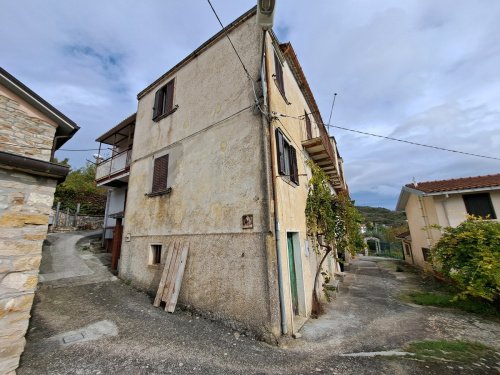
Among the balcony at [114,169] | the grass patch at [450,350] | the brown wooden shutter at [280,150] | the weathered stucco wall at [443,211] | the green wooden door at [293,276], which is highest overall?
the balcony at [114,169]

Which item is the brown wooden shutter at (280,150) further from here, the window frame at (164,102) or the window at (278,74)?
the window frame at (164,102)

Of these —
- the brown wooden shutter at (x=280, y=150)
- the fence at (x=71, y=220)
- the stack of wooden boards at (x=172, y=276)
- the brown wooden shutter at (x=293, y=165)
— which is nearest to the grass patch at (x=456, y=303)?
the brown wooden shutter at (x=293, y=165)

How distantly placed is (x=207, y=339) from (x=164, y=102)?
344 inches

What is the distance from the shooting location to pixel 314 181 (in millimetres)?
7691

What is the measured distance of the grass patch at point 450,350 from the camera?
3967 millimetres

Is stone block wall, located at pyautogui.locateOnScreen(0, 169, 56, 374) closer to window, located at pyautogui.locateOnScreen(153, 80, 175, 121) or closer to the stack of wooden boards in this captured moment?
the stack of wooden boards

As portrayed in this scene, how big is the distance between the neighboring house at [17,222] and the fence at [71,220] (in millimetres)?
16699

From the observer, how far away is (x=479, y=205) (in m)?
11.0

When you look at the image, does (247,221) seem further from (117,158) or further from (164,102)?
(117,158)

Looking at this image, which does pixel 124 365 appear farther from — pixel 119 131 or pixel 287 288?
pixel 119 131

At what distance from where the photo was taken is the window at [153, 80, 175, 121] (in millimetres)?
8898

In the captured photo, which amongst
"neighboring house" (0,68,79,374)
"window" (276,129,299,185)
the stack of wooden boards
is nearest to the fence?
the stack of wooden boards

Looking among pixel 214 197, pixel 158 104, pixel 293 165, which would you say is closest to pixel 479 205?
pixel 293 165

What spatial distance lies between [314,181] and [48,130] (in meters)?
7.40
